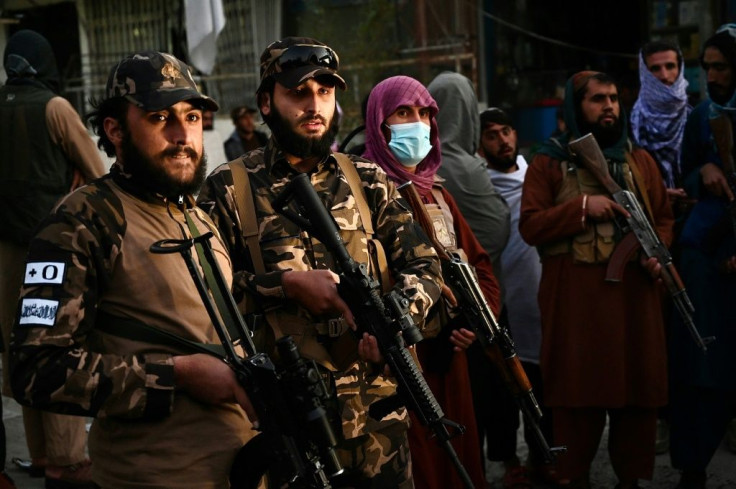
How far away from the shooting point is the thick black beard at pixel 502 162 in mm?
5812

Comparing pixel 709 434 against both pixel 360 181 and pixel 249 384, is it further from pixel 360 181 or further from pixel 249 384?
pixel 249 384

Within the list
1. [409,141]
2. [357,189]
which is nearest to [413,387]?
[357,189]

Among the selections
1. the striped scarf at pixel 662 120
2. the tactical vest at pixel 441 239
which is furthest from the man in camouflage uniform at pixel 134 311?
the striped scarf at pixel 662 120

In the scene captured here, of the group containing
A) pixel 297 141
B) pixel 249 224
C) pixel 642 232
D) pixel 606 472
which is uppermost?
pixel 297 141

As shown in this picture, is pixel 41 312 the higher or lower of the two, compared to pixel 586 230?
higher

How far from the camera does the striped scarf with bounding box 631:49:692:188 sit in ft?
19.7

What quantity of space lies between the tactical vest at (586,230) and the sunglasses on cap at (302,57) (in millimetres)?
2036

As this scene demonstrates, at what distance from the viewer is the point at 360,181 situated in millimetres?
3322

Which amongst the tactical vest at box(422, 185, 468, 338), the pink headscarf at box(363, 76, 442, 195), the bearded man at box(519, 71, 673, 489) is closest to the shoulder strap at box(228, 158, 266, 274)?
the tactical vest at box(422, 185, 468, 338)

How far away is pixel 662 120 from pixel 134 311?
14.0 ft

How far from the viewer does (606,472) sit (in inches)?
217

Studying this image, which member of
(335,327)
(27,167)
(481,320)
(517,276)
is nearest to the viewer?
(335,327)

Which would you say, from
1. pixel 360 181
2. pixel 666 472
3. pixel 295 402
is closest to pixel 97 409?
pixel 295 402

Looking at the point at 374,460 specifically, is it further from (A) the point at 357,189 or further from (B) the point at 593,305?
(B) the point at 593,305
